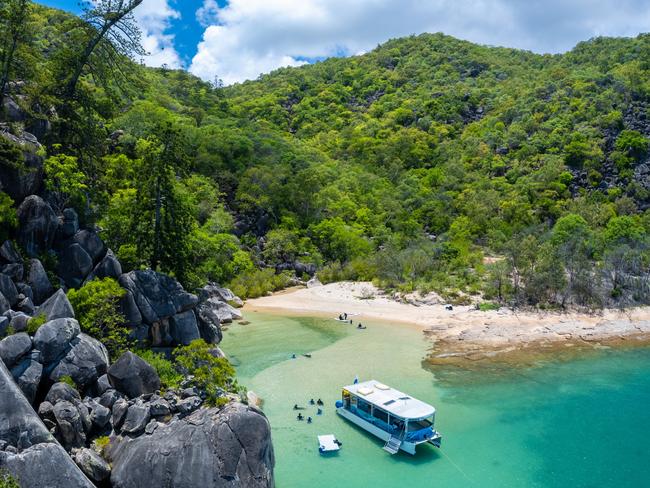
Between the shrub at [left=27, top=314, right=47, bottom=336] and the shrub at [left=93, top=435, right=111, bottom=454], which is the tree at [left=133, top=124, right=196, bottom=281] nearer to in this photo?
the shrub at [left=27, top=314, right=47, bottom=336]

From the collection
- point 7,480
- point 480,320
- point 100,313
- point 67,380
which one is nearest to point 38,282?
point 100,313

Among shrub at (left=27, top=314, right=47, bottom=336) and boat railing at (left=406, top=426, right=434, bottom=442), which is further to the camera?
boat railing at (left=406, top=426, right=434, bottom=442)

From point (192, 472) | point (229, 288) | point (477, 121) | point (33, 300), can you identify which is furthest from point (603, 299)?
point (477, 121)

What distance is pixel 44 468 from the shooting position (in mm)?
14555

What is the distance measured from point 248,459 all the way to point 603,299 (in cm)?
4315

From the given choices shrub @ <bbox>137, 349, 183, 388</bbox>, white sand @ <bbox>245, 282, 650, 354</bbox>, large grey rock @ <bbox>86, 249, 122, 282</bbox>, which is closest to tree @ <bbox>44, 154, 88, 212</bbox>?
large grey rock @ <bbox>86, 249, 122, 282</bbox>

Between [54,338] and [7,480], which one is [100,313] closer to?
[54,338]

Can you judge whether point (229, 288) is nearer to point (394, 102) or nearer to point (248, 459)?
point (248, 459)

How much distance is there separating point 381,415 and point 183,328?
1159cm

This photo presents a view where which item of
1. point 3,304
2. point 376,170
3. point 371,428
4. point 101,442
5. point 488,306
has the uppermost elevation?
point 376,170

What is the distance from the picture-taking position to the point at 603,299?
155 feet

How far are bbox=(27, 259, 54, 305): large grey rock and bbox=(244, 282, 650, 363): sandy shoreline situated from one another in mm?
26251

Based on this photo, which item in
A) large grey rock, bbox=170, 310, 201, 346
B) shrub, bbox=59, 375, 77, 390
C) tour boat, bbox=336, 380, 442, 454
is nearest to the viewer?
shrub, bbox=59, 375, 77, 390

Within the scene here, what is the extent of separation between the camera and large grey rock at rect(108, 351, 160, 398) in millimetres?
19109
